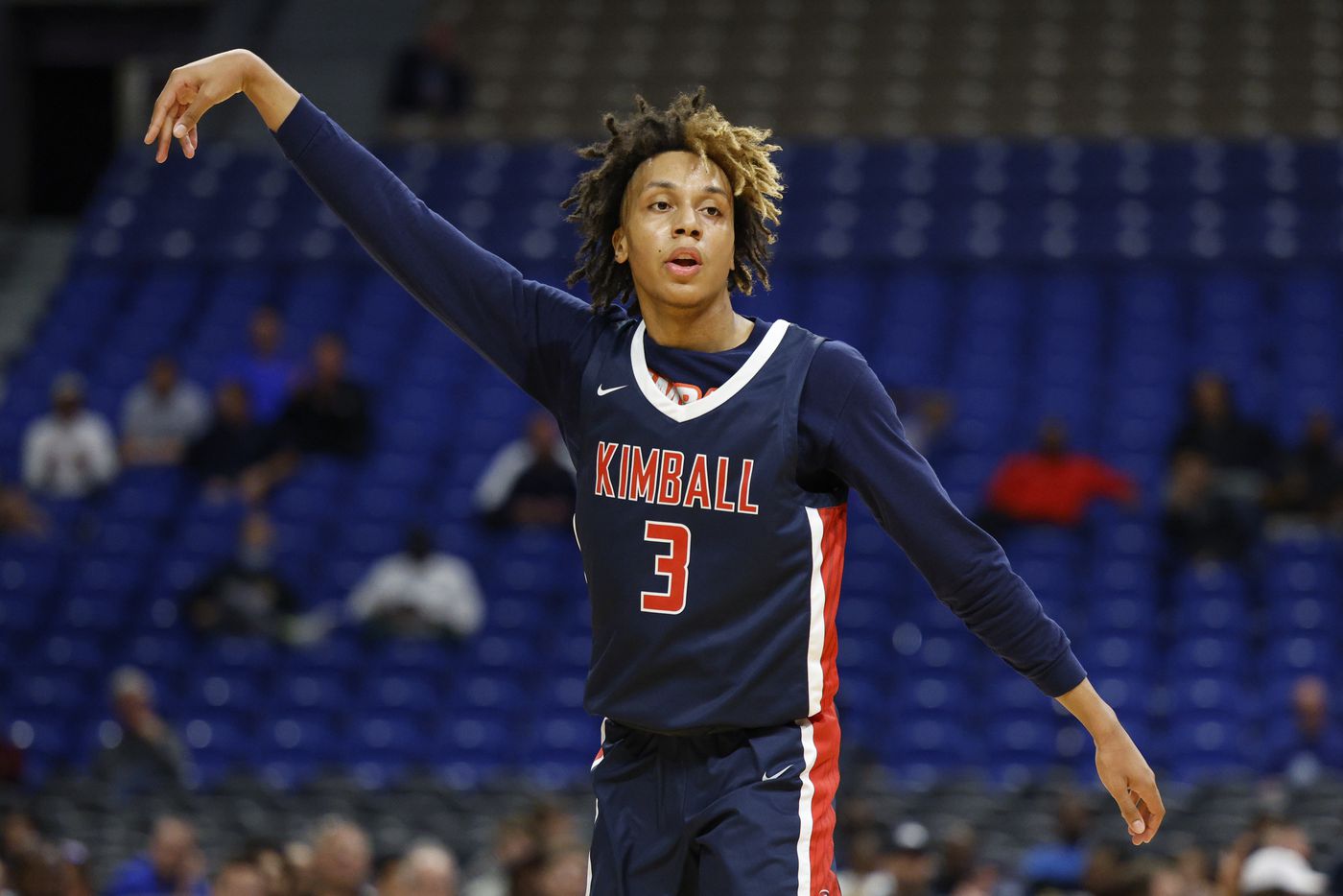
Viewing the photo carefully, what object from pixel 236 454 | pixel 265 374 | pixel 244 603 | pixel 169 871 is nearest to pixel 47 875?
pixel 169 871

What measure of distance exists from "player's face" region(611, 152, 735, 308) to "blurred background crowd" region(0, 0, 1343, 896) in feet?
11.2

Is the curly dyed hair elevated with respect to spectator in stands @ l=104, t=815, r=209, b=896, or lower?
elevated

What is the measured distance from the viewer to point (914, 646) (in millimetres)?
10992

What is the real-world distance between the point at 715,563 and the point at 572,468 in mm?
8733

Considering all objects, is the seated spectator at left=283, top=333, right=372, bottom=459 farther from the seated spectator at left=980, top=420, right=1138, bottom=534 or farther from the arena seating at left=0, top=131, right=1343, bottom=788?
the seated spectator at left=980, top=420, right=1138, bottom=534

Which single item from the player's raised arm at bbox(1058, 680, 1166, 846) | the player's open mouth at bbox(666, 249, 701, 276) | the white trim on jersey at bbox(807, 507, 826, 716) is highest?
the player's open mouth at bbox(666, 249, 701, 276)

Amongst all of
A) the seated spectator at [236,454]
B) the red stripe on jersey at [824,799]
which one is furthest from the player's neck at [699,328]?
the seated spectator at [236,454]

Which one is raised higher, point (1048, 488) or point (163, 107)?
point (1048, 488)

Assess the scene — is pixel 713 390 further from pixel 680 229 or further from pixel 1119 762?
pixel 1119 762

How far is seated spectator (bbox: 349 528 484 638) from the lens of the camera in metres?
11.1

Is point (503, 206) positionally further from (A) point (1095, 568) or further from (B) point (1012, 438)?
(A) point (1095, 568)

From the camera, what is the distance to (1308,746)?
9648 mm

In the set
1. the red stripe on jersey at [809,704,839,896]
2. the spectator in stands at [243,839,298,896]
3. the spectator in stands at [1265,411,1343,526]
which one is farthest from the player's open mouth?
the spectator in stands at [1265,411,1343,526]

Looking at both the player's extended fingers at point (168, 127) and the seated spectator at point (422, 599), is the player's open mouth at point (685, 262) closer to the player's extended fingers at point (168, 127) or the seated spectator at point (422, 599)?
the player's extended fingers at point (168, 127)
